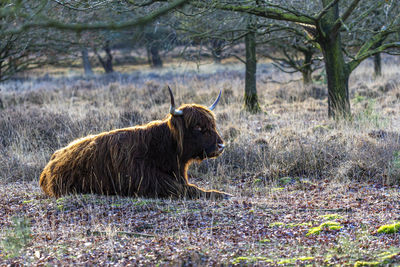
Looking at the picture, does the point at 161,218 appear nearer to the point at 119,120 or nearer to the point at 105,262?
the point at 105,262

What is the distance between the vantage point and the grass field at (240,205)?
146 inches

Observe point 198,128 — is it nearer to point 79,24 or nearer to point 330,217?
point 330,217

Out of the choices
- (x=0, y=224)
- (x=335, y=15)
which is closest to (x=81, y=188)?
(x=0, y=224)

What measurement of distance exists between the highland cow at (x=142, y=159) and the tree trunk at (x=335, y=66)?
159 inches

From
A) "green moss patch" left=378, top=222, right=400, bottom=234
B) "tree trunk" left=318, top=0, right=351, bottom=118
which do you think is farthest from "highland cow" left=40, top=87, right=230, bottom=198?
"tree trunk" left=318, top=0, right=351, bottom=118

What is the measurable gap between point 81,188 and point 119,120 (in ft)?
14.1

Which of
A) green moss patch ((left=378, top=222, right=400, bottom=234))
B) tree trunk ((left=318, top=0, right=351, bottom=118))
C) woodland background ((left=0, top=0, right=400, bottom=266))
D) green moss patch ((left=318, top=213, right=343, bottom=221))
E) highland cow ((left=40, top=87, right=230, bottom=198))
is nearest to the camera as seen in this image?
woodland background ((left=0, top=0, right=400, bottom=266))

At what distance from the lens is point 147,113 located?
35.8 ft

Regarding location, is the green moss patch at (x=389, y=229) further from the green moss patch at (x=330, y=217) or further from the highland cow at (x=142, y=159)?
the highland cow at (x=142, y=159)

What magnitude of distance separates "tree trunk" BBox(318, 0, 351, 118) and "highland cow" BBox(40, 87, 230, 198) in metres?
4.03

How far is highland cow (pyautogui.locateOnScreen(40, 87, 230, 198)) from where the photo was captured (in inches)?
227

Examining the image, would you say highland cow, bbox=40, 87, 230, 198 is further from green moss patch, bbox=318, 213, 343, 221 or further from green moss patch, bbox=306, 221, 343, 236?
green moss patch, bbox=306, 221, 343, 236

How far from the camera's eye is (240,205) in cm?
525

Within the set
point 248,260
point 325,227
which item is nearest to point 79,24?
point 248,260
